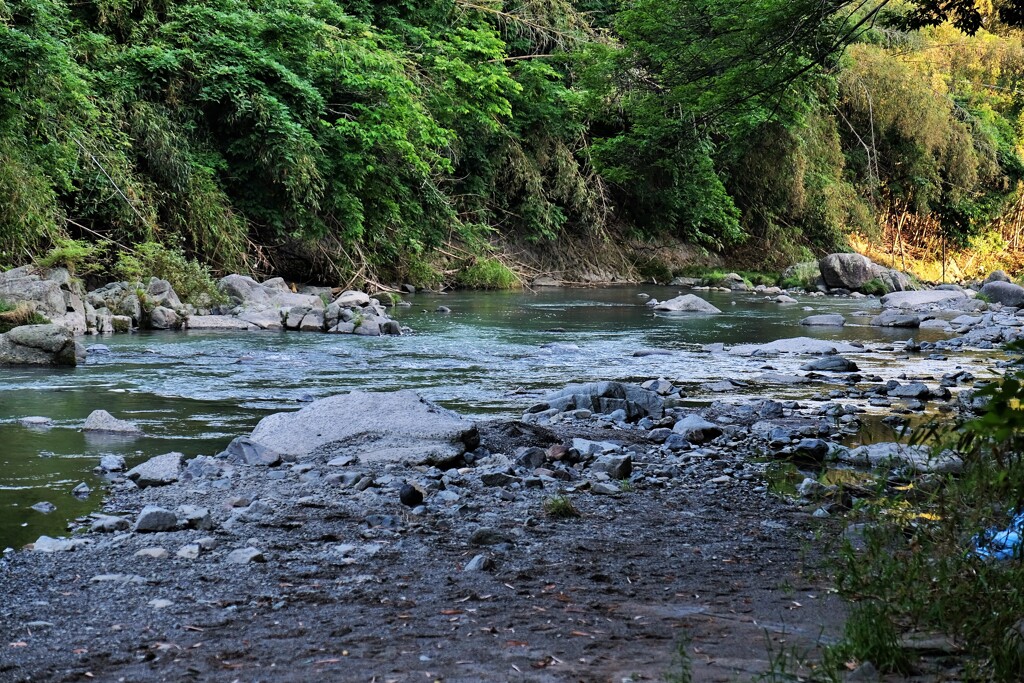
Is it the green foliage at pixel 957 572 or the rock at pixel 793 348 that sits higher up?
the green foliage at pixel 957 572

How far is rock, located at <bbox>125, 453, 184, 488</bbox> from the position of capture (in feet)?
14.8

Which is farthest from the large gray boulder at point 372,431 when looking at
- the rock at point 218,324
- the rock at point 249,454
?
the rock at point 218,324

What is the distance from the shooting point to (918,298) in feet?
Result: 59.5

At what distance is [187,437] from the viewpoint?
5.74m

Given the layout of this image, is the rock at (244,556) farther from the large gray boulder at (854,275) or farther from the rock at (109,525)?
the large gray boulder at (854,275)

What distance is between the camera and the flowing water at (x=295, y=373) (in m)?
5.19

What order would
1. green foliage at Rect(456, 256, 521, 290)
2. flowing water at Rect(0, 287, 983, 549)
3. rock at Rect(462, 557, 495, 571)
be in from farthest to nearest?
green foliage at Rect(456, 256, 521, 290) < flowing water at Rect(0, 287, 983, 549) < rock at Rect(462, 557, 495, 571)

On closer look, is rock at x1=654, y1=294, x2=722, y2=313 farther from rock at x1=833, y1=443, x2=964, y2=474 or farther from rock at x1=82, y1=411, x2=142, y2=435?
rock at x1=82, y1=411, x2=142, y2=435

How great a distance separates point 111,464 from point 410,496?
5.20 feet

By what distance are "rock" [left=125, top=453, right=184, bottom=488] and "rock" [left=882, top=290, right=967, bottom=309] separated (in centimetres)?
1501

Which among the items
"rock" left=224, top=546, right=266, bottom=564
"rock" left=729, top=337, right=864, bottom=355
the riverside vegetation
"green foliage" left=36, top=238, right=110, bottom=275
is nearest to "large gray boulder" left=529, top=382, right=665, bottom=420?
the riverside vegetation

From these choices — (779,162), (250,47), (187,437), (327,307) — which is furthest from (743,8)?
(779,162)

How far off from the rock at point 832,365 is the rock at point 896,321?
5056 millimetres

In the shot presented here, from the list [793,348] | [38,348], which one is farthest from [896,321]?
[38,348]
